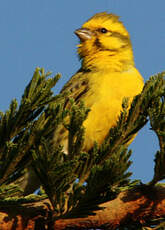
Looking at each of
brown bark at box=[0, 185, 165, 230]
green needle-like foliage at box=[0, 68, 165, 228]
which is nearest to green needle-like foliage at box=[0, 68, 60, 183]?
green needle-like foliage at box=[0, 68, 165, 228]

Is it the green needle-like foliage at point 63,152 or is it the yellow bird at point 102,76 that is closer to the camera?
the green needle-like foliage at point 63,152

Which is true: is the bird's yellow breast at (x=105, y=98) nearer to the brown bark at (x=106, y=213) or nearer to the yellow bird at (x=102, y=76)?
the yellow bird at (x=102, y=76)

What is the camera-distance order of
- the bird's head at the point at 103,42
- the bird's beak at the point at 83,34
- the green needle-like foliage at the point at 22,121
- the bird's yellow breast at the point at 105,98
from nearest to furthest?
the green needle-like foliage at the point at 22,121 < the bird's yellow breast at the point at 105,98 < the bird's head at the point at 103,42 < the bird's beak at the point at 83,34

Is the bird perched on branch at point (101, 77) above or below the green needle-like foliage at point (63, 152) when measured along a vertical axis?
above

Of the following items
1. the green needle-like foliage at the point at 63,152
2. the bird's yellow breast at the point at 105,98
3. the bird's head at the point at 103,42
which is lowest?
the green needle-like foliage at the point at 63,152

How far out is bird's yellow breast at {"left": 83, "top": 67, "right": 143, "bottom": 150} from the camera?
458 cm

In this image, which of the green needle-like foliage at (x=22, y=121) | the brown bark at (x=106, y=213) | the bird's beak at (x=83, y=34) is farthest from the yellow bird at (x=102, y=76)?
the green needle-like foliage at (x=22, y=121)

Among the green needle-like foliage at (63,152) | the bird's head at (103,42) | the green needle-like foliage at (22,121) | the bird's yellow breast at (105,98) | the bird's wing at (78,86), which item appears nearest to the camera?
the green needle-like foliage at (63,152)

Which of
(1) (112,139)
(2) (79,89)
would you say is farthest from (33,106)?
(2) (79,89)

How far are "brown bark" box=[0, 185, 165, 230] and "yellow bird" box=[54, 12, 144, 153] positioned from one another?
1.35 metres

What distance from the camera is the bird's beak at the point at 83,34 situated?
6141mm

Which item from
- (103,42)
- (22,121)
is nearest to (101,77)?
(103,42)

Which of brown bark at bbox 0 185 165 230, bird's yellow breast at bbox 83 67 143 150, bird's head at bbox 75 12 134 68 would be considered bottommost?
brown bark at bbox 0 185 165 230

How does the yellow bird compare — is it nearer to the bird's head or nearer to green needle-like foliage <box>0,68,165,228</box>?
the bird's head
